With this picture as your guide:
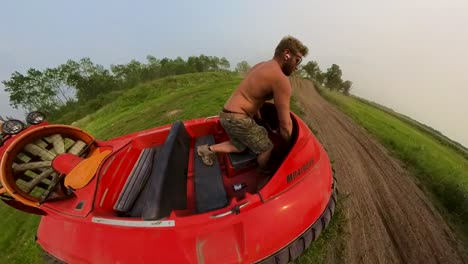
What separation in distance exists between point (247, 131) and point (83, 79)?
45099mm

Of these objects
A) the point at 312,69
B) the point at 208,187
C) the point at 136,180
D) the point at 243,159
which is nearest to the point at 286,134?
the point at 243,159

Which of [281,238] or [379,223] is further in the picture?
[379,223]

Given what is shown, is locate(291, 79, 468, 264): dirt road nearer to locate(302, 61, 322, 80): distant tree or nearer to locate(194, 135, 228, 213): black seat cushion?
locate(194, 135, 228, 213): black seat cushion

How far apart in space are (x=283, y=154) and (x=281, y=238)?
1224 mm

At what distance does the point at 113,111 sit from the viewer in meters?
20.2

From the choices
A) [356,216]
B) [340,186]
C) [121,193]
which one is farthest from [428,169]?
[121,193]

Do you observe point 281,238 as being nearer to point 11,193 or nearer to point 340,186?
point 340,186

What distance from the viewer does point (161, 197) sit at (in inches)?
116

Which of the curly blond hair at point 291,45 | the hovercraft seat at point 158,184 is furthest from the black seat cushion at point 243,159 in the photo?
the curly blond hair at point 291,45

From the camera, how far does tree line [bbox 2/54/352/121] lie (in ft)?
127

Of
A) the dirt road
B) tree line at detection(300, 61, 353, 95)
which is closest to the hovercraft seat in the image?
the dirt road

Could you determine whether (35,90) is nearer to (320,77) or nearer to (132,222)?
(320,77)

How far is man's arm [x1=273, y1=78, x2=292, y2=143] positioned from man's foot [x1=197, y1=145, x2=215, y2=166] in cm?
112

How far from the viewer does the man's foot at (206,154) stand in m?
3.83
